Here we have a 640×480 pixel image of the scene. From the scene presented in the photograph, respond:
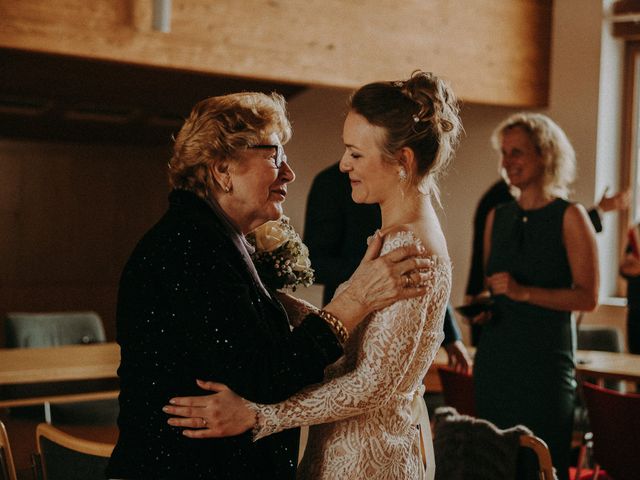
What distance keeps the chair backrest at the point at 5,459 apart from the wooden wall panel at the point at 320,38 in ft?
11.4

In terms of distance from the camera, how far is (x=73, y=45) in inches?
210

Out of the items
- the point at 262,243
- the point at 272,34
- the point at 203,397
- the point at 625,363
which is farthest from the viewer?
the point at 272,34

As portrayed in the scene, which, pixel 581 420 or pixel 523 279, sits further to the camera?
pixel 581 420

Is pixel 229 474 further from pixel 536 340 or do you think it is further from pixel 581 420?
pixel 581 420

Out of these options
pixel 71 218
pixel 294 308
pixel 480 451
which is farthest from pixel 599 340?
pixel 71 218

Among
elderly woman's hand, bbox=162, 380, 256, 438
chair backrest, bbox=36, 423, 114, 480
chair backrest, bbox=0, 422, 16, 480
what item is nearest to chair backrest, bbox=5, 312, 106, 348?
chair backrest, bbox=0, 422, 16, 480

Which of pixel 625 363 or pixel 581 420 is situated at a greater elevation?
pixel 625 363

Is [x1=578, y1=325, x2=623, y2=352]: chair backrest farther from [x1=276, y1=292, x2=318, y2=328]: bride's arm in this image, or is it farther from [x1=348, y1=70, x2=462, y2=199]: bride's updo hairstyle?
[x1=348, y1=70, x2=462, y2=199]: bride's updo hairstyle

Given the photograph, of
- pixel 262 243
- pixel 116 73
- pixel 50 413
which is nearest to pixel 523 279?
pixel 262 243

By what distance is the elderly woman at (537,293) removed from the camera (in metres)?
3.37

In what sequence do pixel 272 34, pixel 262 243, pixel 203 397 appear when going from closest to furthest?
pixel 203 397 → pixel 262 243 → pixel 272 34

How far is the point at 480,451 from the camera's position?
2.34m

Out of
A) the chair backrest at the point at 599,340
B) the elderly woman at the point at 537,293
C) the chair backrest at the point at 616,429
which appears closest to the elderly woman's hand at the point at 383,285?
the elderly woman at the point at 537,293

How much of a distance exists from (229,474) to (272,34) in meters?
4.76
